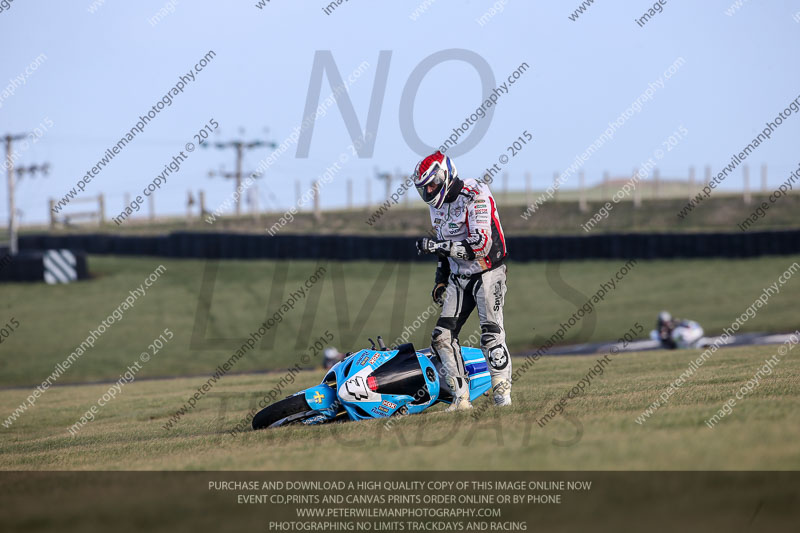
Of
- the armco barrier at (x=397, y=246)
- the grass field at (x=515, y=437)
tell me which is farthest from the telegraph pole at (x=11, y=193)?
the grass field at (x=515, y=437)

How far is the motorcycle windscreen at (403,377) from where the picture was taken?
7.56 metres

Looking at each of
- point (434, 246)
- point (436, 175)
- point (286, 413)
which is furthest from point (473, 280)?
point (286, 413)

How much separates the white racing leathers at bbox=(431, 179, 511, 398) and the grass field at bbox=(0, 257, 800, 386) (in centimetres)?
1395

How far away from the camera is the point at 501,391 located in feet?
25.1

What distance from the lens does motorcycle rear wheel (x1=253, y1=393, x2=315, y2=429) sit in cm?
757

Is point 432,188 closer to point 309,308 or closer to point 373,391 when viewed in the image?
point 373,391

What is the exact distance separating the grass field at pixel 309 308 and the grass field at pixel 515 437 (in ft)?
37.0

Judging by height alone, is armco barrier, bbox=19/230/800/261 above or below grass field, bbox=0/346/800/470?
below

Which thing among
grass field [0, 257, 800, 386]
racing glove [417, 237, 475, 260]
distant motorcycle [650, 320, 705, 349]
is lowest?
grass field [0, 257, 800, 386]

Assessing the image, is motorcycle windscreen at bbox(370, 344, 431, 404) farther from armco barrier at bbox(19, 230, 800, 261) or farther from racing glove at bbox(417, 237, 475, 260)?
armco barrier at bbox(19, 230, 800, 261)

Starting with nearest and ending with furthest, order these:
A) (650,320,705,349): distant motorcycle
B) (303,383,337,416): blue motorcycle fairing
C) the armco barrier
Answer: (303,383,337,416): blue motorcycle fairing, (650,320,705,349): distant motorcycle, the armco barrier

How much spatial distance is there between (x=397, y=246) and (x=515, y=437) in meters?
26.0

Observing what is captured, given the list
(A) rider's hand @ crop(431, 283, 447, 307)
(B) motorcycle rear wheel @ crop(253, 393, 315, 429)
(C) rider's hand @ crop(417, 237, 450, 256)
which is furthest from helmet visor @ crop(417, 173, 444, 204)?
(B) motorcycle rear wheel @ crop(253, 393, 315, 429)
